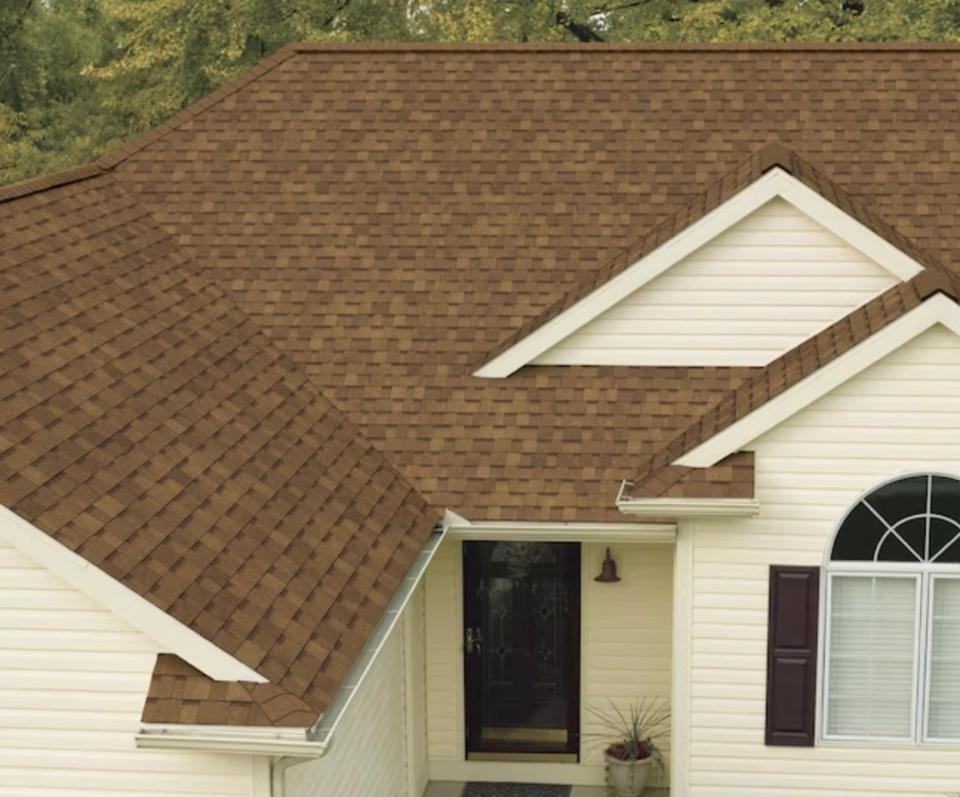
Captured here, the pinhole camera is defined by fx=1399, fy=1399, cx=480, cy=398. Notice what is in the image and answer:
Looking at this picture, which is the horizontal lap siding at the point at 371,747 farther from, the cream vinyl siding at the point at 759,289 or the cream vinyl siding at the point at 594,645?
the cream vinyl siding at the point at 759,289

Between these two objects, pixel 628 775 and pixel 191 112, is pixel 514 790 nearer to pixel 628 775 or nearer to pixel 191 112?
pixel 628 775

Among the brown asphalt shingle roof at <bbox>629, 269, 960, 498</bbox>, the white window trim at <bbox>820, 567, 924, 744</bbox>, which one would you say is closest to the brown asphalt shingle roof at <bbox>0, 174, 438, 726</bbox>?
the brown asphalt shingle roof at <bbox>629, 269, 960, 498</bbox>

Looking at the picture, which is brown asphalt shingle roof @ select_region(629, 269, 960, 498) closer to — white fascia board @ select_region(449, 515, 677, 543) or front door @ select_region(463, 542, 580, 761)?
white fascia board @ select_region(449, 515, 677, 543)

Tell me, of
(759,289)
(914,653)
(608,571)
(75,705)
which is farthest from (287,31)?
(75,705)

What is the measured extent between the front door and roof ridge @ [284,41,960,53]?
566 cm

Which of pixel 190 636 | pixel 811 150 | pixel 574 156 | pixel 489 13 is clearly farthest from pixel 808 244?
pixel 489 13

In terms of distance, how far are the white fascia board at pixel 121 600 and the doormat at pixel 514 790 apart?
5849 millimetres

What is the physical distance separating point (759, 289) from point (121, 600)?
692 cm

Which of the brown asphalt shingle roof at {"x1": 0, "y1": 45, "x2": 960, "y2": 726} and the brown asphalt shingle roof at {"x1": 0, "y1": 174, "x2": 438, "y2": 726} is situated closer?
the brown asphalt shingle roof at {"x1": 0, "y1": 174, "x2": 438, "y2": 726}

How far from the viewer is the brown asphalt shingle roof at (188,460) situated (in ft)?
25.6

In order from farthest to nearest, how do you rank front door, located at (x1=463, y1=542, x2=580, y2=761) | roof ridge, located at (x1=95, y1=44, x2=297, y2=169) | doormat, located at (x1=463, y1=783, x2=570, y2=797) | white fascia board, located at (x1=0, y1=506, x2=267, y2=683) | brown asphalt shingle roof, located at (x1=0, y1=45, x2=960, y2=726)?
roof ridge, located at (x1=95, y1=44, x2=297, y2=169)
front door, located at (x1=463, y1=542, x2=580, y2=761)
doormat, located at (x1=463, y1=783, x2=570, y2=797)
brown asphalt shingle roof, located at (x1=0, y1=45, x2=960, y2=726)
white fascia board, located at (x1=0, y1=506, x2=267, y2=683)

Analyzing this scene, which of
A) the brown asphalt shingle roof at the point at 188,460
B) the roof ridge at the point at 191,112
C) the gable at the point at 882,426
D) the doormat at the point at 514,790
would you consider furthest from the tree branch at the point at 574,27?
the gable at the point at 882,426

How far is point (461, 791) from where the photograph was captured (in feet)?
42.2

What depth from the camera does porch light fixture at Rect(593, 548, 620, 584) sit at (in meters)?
12.6
